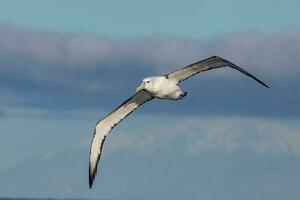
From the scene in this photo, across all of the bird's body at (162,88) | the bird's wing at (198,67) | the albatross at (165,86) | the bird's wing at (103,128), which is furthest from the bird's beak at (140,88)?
the bird's wing at (103,128)

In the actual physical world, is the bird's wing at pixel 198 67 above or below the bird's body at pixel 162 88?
above

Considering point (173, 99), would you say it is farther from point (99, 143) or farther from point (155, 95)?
point (99, 143)

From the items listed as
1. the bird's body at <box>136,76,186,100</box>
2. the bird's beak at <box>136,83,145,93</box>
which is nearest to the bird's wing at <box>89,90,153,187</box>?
the bird's beak at <box>136,83,145,93</box>

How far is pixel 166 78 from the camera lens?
144ft

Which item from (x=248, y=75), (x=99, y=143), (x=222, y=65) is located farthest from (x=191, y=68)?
(x=99, y=143)

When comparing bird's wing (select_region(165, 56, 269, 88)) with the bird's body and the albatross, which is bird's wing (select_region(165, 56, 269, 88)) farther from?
the bird's body

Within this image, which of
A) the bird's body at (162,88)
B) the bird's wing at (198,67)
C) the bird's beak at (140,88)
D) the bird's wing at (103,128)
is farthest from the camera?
the bird's wing at (103,128)

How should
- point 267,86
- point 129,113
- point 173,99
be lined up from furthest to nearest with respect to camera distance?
point 129,113 → point 173,99 → point 267,86

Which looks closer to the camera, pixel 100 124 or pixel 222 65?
pixel 222 65

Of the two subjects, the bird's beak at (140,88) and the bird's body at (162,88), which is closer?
the bird's body at (162,88)

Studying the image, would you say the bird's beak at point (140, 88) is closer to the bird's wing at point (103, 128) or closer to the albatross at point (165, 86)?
the albatross at point (165, 86)

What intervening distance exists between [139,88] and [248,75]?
6.81 m

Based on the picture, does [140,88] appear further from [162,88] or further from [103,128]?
[103,128]

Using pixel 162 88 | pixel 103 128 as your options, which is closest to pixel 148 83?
pixel 162 88
